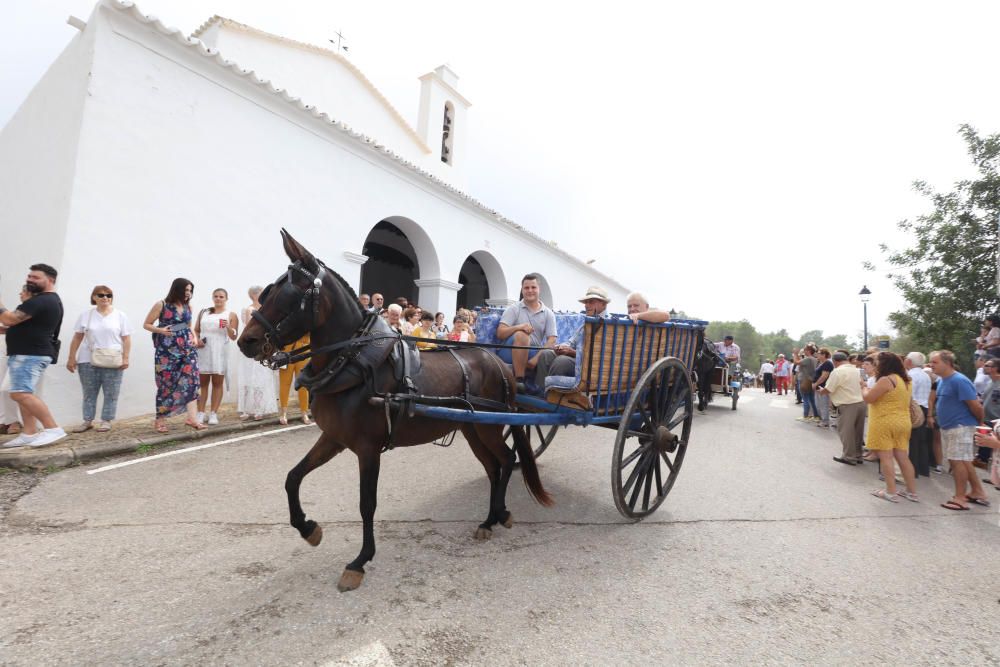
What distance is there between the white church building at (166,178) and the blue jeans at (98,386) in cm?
58

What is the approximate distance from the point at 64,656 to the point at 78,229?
5.74 m

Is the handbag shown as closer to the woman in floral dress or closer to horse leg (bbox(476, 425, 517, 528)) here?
the woman in floral dress

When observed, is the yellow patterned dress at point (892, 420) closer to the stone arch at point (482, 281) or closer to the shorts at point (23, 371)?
the shorts at point (23, 371)

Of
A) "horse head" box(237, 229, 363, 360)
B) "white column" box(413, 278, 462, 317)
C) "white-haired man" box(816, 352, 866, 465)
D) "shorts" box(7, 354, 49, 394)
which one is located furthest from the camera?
"white column" box(413, 278, 462, 317)

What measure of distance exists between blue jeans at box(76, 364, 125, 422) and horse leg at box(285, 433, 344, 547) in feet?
13.3

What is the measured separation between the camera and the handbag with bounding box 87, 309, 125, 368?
4.92m

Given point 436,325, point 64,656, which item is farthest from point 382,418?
point 436,325

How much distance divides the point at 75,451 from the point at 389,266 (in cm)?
1139

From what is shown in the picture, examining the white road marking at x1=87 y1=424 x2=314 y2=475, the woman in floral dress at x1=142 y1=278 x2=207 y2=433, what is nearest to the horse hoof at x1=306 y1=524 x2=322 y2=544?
the white road marking at x1=87 y1=424 x2=314 y2=475

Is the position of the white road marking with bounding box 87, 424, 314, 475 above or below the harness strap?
below

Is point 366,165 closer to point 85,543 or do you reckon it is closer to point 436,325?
point 436,325

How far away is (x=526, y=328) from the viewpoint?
3773 mm

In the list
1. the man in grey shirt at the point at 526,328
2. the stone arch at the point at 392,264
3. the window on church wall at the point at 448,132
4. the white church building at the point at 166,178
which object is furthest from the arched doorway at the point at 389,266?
the man in grey shirt at the point at 526,328

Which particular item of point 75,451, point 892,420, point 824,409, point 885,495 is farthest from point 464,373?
point 824,409
